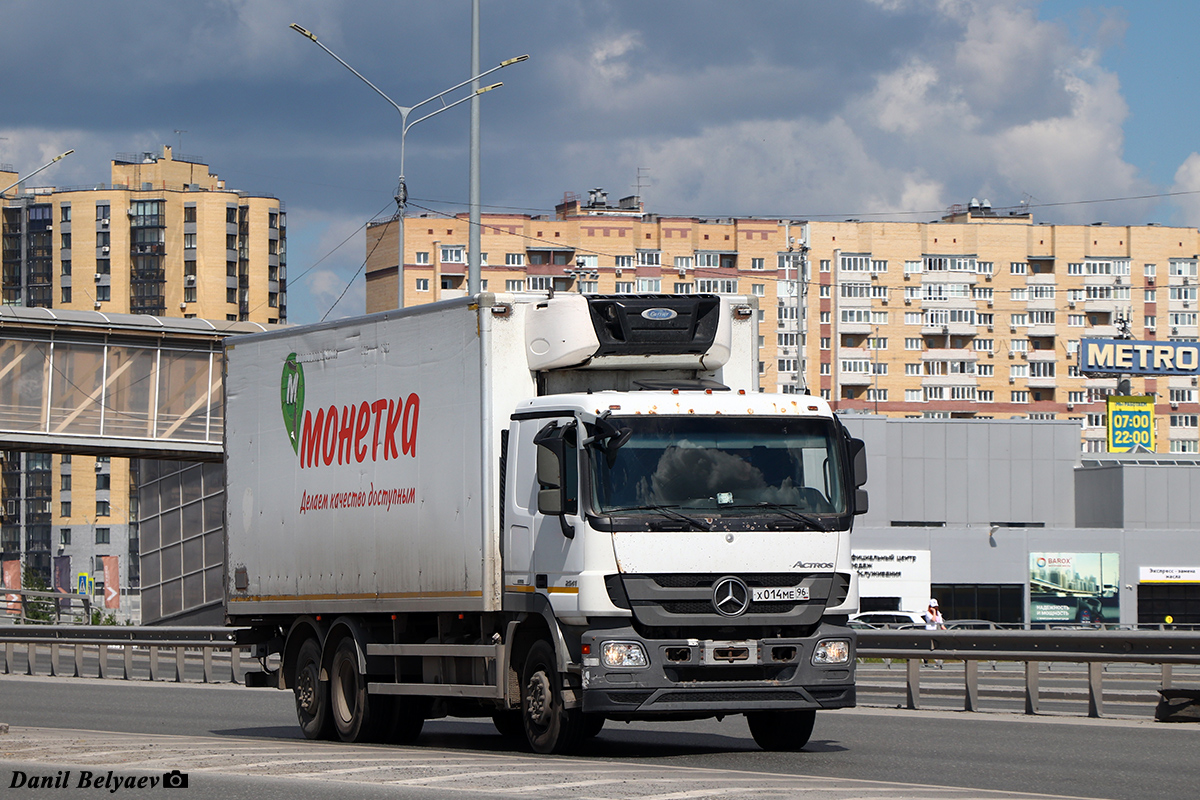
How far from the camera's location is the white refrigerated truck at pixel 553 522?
1235 centimetres

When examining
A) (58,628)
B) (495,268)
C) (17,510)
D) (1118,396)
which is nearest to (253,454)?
(58,628)

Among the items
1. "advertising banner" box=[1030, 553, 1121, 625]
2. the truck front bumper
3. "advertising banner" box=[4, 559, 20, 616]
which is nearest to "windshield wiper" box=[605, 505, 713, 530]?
the truck front bumper

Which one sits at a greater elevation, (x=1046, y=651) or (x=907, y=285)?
(x=907, y=285)

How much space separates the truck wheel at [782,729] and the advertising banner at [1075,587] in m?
53.9

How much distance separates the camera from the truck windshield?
40.7 feet

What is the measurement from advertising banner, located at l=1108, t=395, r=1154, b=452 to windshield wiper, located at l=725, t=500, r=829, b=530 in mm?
66870

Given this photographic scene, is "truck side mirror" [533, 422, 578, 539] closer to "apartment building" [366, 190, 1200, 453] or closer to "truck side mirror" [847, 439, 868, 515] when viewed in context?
"truck side mirror" [847, 439, 868, 515]

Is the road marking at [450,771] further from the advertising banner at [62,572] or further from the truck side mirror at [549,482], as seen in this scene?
the advertising banner at [62,572]

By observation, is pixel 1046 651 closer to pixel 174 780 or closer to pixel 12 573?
pixel 174 780

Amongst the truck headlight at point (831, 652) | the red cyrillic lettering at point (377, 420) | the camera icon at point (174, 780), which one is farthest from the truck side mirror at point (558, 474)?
the camera icon at point (174, 780)

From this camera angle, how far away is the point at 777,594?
12531 millimetres

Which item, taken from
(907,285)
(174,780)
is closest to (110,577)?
(907,285)

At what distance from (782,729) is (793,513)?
2.12 metres

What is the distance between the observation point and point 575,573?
12.3 meters
